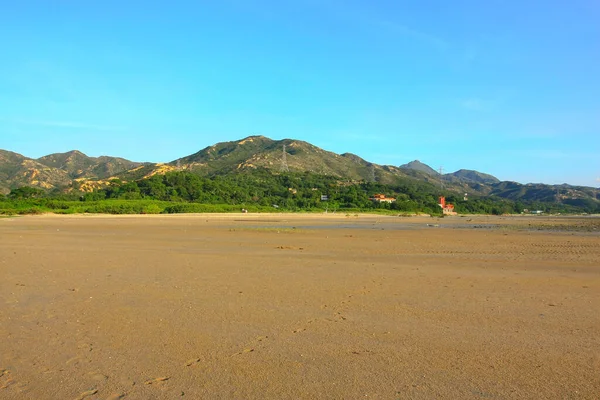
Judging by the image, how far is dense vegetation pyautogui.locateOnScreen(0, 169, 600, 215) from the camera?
63866 millimetres

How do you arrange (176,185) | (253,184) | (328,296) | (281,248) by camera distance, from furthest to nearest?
(253,184) → (176,185) → (281,248) → (328,296)

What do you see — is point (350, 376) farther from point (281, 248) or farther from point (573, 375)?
point (281, 248)

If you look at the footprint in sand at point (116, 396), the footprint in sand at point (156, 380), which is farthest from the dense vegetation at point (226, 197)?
the footprint in sand at point (116, 396)

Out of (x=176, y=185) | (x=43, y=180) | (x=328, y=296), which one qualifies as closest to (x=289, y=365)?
(x=328, y=296)

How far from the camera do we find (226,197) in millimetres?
91062

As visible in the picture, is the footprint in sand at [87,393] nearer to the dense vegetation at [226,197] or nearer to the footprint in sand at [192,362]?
the footprint in sand at [192,362]

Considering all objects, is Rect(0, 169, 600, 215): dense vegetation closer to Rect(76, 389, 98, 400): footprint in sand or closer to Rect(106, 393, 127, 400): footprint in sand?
Rect(76, 389, 98, 400): footprint in sand

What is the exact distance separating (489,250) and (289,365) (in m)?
17.4

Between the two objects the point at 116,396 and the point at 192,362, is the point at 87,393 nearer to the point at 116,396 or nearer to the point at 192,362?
the point at 116,396

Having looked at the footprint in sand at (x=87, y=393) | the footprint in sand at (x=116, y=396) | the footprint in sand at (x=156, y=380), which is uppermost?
the footprint in sand at (x=156, y=380)

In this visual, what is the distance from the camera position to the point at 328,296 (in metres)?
8.98

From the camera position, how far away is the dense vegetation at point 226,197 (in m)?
63.9

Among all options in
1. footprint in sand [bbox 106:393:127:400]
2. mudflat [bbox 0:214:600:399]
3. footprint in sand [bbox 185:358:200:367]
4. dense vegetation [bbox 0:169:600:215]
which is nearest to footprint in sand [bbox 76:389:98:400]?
mudflat [bbox 0:214:600:399]

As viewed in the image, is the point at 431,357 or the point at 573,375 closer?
the point at 573,375
